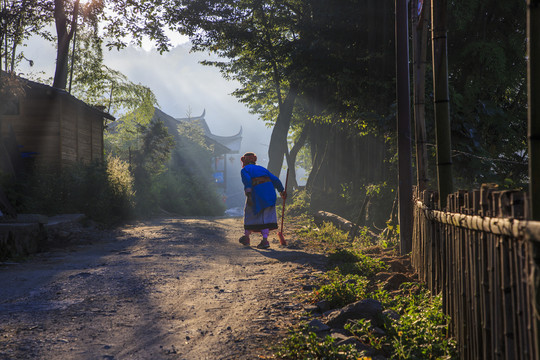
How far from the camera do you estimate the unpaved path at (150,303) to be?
3.69 m

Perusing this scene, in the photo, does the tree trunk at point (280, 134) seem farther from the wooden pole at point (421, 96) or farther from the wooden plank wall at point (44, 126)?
the wooden pole at point (421, 96)

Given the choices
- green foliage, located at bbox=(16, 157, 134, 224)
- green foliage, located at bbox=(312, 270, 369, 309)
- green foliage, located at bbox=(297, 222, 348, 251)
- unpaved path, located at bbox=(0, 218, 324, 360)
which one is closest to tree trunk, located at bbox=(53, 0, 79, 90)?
green foliage, located at bbox=(16, 157, 134, 224)

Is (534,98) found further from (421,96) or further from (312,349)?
(421,96)

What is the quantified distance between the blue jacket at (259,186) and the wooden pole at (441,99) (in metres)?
5.94

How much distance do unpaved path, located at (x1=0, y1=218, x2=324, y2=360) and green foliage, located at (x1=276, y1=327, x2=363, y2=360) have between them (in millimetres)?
157

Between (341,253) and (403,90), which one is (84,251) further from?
(403,90)

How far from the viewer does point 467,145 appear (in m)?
9.40

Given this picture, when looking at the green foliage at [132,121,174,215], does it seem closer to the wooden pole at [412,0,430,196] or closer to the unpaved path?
the unpaved path

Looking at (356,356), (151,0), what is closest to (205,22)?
(151,0)

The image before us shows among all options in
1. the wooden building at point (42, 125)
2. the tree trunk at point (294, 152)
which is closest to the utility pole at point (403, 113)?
the wooden building at point (42, 125)

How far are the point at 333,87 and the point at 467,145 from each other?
4.70 metres

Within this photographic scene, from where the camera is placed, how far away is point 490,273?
274 cm

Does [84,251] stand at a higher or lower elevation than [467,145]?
lower

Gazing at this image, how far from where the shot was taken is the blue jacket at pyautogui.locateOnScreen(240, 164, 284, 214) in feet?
33.7
